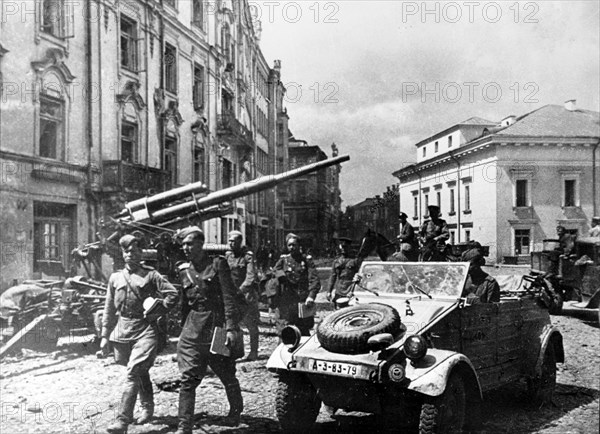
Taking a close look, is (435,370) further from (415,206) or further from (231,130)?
(415,206)

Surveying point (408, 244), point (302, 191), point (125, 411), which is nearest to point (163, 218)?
point (408, 244)

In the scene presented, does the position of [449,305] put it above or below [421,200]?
below

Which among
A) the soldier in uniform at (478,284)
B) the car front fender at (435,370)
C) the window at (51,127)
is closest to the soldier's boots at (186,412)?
the car front fender at (435,370)

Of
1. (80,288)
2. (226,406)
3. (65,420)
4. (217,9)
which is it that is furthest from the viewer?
(217,9)

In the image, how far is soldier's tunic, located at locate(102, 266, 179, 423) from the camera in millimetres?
5266

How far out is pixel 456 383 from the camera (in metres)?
4.55

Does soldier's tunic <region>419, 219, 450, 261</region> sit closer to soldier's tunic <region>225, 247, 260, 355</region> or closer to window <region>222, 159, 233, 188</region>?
soldier's tunic <region>225, 247, 260, 355</region>

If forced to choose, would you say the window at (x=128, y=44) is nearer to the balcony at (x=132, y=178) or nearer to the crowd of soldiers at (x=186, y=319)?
the balcony at (x=132, y=178)

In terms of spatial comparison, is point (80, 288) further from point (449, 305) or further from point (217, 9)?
point (217, 9)

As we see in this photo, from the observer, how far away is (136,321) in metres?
5.47

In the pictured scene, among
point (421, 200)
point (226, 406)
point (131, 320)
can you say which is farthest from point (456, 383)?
point (421, 200)

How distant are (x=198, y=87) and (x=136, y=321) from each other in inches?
662

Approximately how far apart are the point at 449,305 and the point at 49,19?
1208cm

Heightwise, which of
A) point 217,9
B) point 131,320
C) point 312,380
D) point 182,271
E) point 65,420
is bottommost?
point 65,420
